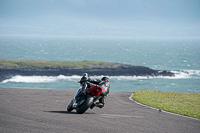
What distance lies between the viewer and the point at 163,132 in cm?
1067

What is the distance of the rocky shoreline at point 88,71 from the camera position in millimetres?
76938

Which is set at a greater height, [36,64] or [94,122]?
[36,64]

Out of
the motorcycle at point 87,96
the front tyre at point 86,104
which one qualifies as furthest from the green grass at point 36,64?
the front tyre at point 86,104

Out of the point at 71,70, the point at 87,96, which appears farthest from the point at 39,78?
the point at 87,96

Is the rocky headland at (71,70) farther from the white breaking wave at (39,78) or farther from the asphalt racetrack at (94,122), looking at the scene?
the asphalt racetrack at (94,122)

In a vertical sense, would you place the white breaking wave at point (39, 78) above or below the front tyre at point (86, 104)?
below

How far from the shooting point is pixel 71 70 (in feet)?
270

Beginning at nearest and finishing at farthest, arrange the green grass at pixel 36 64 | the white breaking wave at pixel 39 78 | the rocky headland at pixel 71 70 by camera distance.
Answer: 1. the white breaking wave at pixel 39 78
2. the rocky headland at pixel 71 70
3. the green grass at pixel 36 64

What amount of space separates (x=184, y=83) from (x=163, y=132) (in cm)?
6546

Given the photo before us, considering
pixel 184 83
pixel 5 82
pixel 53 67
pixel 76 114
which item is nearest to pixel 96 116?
pixel 76 114

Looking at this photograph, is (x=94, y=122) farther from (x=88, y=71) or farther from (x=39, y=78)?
(x=88, y=71)

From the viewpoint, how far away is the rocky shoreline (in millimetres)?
76938

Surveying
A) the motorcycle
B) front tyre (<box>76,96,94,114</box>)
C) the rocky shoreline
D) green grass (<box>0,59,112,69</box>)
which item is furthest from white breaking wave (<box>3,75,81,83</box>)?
front tyre (<box>76,96,94,114</box>)

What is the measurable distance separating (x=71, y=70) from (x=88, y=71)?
15.0ft
